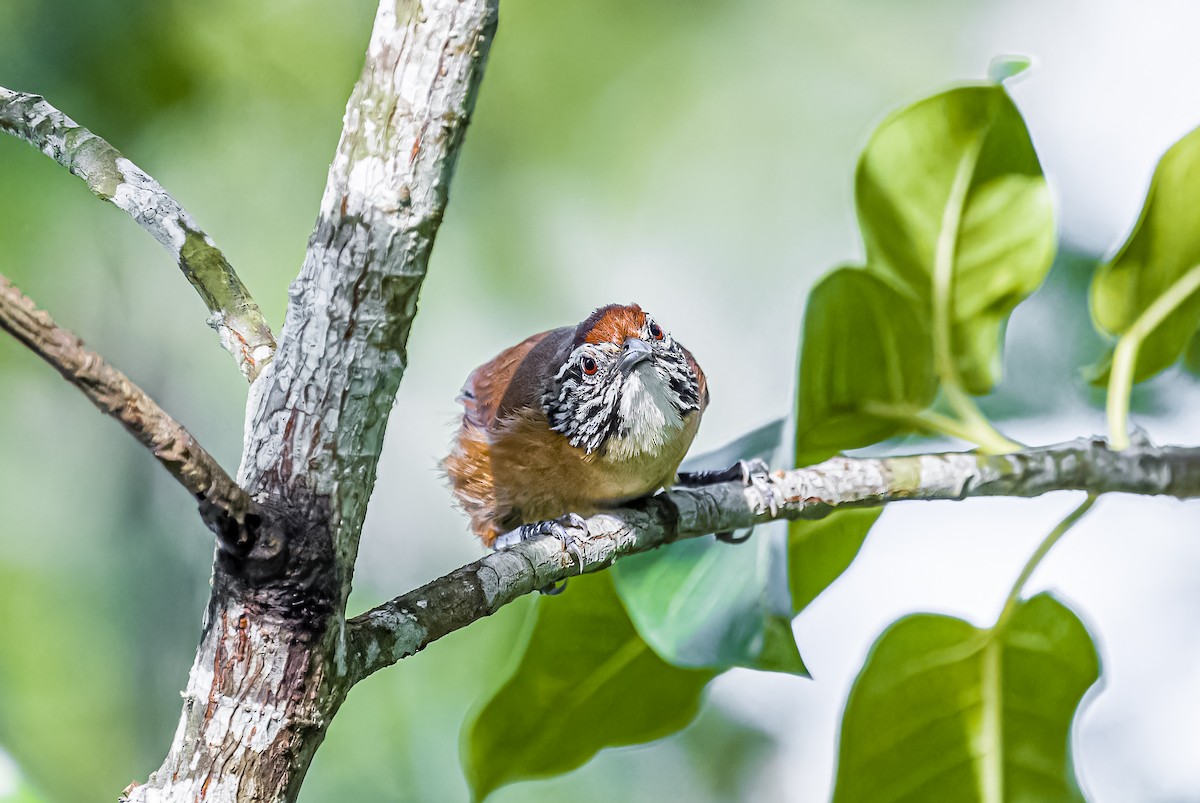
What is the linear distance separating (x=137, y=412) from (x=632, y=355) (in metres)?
0.64

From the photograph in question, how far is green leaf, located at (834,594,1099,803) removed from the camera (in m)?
1.06

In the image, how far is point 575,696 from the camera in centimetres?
113

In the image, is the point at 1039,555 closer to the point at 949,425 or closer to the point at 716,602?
the point at 949,425

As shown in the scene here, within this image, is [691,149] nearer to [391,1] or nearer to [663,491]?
[663,491]

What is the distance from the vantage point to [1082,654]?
104 centimetres

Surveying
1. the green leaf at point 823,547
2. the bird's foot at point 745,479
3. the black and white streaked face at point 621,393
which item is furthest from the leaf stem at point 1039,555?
the black and white streaked face at point 621,393

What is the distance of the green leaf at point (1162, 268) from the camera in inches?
38.7

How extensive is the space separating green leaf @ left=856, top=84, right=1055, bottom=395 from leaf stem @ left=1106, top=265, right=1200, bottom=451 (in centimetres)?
12

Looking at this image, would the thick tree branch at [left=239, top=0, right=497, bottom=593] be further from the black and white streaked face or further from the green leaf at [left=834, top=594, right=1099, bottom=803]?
the green leaf at [left=834, top=594, right=1099, bottom=803]

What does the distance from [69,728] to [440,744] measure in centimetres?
87

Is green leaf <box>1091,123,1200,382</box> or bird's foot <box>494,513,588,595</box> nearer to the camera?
bird's foot <box>494,513,588,595</box>

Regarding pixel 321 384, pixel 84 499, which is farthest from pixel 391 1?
pixel 84 499

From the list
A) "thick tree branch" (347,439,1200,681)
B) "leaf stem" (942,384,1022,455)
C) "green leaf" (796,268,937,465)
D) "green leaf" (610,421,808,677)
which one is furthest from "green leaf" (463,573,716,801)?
"leaf stem" (942,384,1022,455)

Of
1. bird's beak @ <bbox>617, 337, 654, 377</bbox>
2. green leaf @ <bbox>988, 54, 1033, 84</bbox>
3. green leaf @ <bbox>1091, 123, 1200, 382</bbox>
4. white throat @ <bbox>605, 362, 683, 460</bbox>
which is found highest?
green leaf @ <bbox>988, 54, 1033, 84</bbox>
